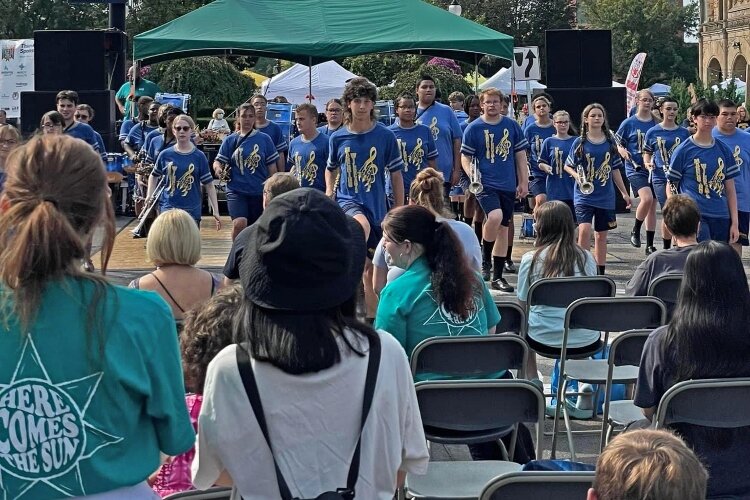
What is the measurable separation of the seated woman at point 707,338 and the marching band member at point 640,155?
971 cm

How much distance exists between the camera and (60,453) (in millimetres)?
2625

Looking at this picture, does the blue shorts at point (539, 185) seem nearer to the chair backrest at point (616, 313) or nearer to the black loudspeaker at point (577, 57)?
the black loudspeaker at point (577, 57)

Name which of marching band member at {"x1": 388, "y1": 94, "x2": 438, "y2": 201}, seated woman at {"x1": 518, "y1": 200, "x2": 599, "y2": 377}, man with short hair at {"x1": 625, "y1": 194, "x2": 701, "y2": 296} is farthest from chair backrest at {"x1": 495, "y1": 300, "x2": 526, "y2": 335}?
marching band member at {"x1": 388, "y1": 94, "x2": 438, "y2": 201}

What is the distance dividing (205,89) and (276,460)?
32.6 metres

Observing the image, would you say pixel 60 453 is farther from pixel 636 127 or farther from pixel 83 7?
pixel 83 7

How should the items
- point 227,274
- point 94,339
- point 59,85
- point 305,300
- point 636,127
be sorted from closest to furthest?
point 94,339
point 305,300
point 227,274
point 636,127
point 59,85

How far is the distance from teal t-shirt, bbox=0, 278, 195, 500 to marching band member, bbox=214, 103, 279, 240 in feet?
33.1

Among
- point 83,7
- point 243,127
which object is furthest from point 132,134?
point 83,7

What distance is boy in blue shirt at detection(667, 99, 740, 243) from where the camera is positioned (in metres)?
10.8

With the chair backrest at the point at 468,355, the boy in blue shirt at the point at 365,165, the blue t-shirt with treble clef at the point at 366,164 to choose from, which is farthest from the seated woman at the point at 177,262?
the blue t-shirt with treble clef at the point at 366,164

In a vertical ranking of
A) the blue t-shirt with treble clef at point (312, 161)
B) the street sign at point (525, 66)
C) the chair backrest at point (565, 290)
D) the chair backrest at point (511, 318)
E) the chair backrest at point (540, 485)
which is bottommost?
the chair backrest at point (540, 485)

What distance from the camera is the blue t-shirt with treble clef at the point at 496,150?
12109mm

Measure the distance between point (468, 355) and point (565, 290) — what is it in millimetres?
1871

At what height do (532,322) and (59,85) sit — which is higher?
(59,85)
